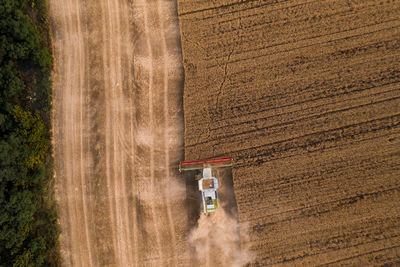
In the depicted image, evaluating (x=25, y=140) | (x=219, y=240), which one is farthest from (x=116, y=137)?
(x=219, y=240)

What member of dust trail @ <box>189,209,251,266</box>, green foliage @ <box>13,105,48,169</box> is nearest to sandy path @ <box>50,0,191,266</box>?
green foliage @ <box>13,105,48,169</box>

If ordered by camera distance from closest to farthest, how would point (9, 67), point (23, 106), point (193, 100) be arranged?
point (9, 67), point (23, 106), point (193, 100)

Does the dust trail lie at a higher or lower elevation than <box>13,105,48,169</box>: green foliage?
lower

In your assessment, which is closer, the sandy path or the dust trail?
the sandy path

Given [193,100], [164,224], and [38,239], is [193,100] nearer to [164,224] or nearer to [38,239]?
[164,224]

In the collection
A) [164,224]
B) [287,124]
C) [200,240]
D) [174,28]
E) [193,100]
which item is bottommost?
[200,240]

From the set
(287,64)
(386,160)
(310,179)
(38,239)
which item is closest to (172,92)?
(287,64)

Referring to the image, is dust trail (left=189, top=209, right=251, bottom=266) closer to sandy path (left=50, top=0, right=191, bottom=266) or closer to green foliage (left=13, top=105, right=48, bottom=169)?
sandy path (left=50, top=0, right=191, bottom=266)

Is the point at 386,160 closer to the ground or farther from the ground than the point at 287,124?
closer to the ground
